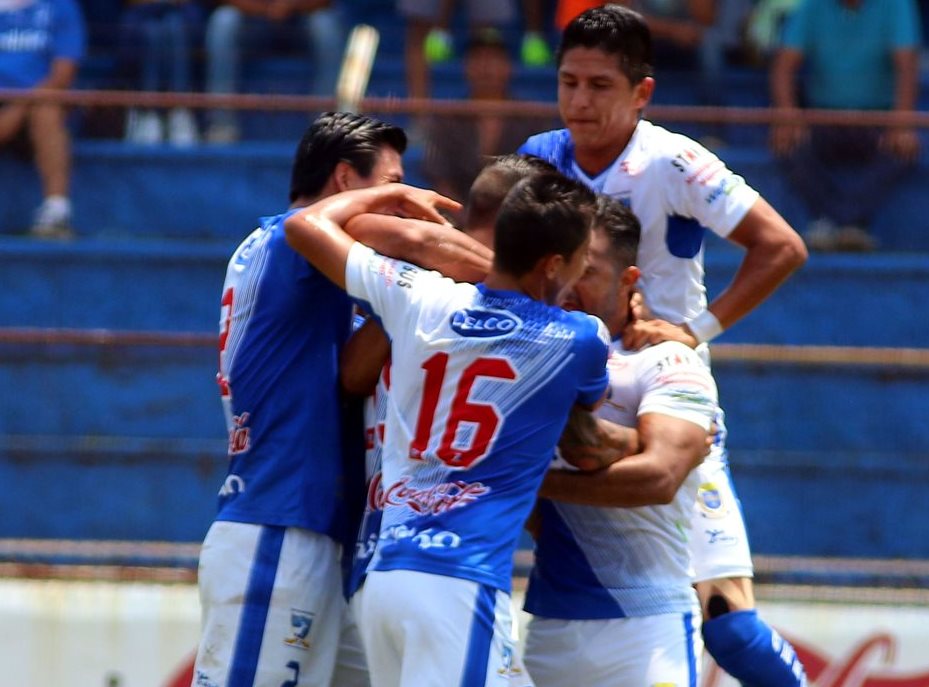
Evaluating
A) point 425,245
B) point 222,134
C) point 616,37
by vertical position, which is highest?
point 616,37

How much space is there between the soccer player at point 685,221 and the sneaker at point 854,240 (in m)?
2.82

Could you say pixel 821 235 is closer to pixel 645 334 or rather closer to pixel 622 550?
pixel 645 334

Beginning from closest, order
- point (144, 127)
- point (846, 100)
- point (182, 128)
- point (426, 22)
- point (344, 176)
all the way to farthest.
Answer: point (344, 176) → point (144, 127) → point (182, 128) → point (846, 100) → point (426, 22)

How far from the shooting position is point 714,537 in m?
4.71

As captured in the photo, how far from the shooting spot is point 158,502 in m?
6.79

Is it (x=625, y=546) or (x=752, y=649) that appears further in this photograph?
(x=752, y=649)

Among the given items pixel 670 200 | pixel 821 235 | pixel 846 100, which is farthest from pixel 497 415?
pixel 846 100

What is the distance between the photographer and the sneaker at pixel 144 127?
7703 millimetres

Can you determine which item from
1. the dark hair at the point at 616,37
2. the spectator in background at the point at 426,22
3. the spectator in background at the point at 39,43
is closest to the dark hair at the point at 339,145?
the dark hair at the point at 616,37

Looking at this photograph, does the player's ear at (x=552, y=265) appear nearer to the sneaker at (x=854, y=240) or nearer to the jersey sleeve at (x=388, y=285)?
the jersey sleeve at (x=388, y=285)

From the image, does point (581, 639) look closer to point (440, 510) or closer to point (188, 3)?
point (440, 510)

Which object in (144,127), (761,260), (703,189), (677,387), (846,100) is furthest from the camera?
(846,100)

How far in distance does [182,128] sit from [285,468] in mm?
3988

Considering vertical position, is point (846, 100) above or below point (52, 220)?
above
